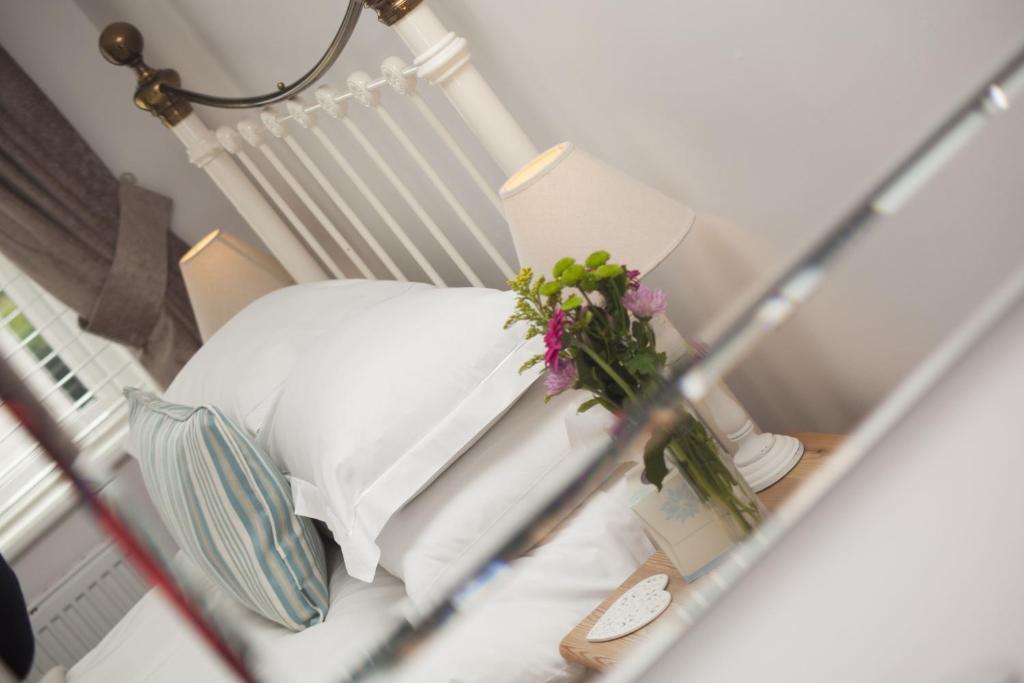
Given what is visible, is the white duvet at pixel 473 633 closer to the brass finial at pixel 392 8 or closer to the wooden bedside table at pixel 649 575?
the wooden bedside table at pixel 649 575

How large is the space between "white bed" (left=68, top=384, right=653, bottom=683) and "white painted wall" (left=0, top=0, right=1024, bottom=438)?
0.30 ft

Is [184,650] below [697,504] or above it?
above

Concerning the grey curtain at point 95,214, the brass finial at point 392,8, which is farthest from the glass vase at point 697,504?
the grey curtain at point 95,214

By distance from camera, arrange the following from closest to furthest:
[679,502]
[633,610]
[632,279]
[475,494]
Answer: [633,610], [679,502], [632,279], [475,494]

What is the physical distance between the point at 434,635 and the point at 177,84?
66.0 inches

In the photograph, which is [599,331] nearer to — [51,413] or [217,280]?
[51,413]

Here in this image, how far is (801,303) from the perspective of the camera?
0.27 meters

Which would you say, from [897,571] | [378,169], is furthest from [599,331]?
[378,169]

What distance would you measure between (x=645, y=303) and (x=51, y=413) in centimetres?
52

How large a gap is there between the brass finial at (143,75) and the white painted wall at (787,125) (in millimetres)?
219

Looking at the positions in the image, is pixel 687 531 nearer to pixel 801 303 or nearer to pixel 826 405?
pixel 826 405

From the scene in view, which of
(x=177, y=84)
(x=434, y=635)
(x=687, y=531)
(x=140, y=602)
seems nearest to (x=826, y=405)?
(x=687, y=531)

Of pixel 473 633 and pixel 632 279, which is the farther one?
pixel 632 279

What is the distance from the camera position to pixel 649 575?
17.6 inches
